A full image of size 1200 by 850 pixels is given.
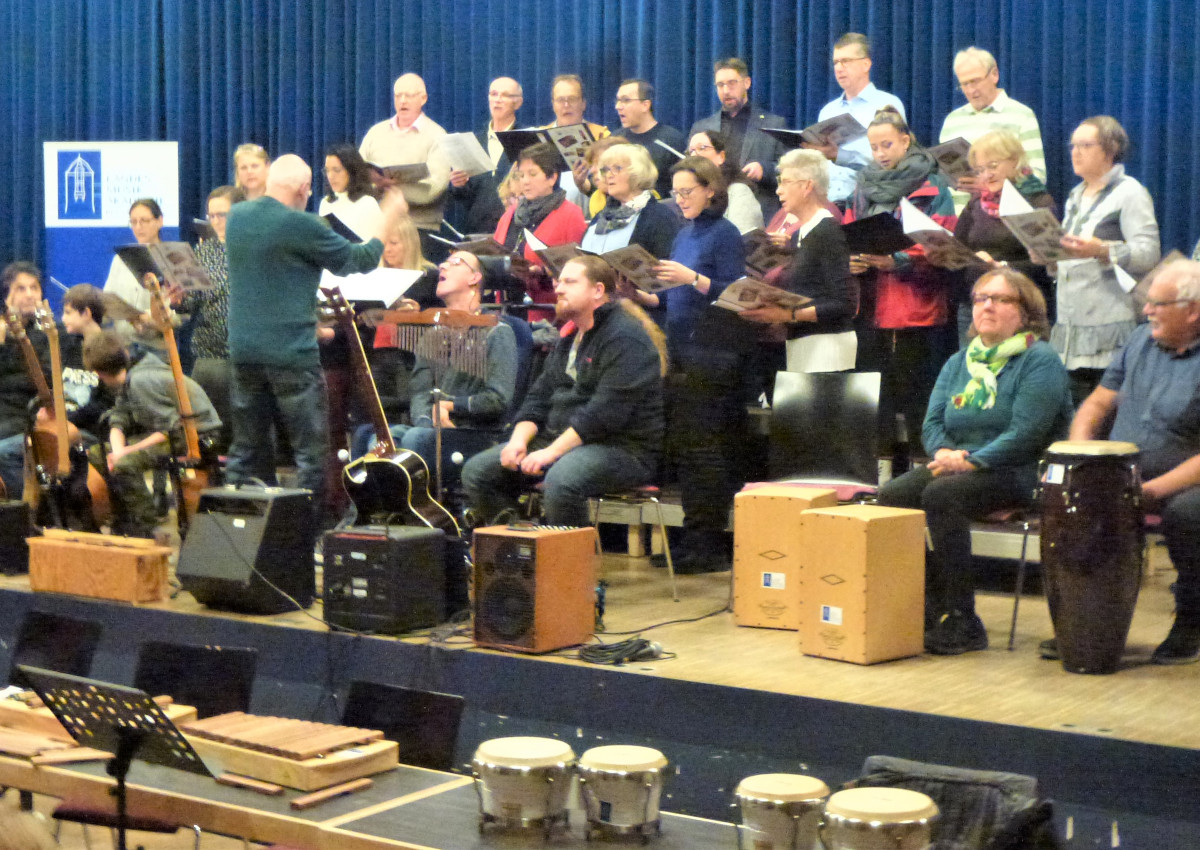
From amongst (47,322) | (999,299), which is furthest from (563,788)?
(47,322)

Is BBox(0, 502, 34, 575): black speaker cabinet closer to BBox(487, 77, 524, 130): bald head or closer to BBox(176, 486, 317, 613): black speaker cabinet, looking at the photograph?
BBox(176, 486, 317, 613): black speaker cabinet

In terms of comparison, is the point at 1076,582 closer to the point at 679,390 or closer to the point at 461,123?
the point at 679,390

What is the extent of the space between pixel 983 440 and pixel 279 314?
2446 mm

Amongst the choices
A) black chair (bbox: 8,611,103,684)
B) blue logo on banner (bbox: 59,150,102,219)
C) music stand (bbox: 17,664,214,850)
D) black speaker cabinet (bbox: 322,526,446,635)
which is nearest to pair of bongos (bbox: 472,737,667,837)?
music stand (bbox: 17,664,214,850)

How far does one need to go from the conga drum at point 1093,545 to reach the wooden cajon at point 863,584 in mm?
413

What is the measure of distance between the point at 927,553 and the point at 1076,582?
23.3 inches

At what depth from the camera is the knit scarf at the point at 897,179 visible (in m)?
5.62

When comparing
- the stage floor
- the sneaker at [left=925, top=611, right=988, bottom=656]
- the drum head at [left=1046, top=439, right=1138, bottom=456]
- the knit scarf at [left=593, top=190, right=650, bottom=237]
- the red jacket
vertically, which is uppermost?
the knit scarf at [left=593, top=190, right=650, bottom=237]

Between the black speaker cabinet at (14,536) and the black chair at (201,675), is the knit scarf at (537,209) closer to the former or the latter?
the black speaker cabinet at (14,536)

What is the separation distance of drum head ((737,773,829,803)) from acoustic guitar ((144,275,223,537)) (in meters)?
3.86

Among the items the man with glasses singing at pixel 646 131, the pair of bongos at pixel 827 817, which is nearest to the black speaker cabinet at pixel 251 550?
the man with glasses singing at pixel 646 131

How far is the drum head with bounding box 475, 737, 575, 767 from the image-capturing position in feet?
7.59

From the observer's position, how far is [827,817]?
2137mm

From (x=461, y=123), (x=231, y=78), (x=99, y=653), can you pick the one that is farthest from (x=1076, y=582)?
(x=231, y=78)
